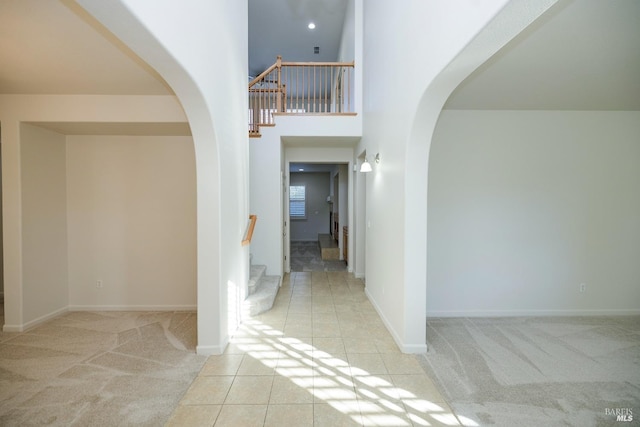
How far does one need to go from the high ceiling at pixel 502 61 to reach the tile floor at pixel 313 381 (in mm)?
2820

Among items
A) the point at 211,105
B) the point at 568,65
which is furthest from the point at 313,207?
the point at 568,65

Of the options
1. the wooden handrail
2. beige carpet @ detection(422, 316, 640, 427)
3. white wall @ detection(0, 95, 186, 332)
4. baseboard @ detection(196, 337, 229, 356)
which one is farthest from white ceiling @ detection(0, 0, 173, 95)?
beige carpet @ detection(422, 316, 640, 427)

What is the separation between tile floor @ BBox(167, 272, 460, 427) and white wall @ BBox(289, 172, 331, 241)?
7723 millimetres

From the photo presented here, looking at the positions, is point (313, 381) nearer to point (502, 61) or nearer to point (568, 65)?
point (502, 61)

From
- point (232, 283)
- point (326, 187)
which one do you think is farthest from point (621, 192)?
point (326, 187)

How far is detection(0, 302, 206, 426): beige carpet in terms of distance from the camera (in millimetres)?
2102

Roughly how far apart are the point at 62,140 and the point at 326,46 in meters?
6.48

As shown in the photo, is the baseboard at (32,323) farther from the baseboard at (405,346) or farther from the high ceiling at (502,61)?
the baseboard at (405,346)

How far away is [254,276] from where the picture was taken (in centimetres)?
466

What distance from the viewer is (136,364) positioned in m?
2.73

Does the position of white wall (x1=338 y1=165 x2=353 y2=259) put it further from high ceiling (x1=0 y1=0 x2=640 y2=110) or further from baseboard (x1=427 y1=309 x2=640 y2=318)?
high ceiling (x1=0 y1=0 x2=640 y2=110)

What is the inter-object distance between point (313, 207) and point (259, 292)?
290 inches

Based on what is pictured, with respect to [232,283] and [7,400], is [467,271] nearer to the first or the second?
[232,283]

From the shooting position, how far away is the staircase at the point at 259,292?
3873 mm
